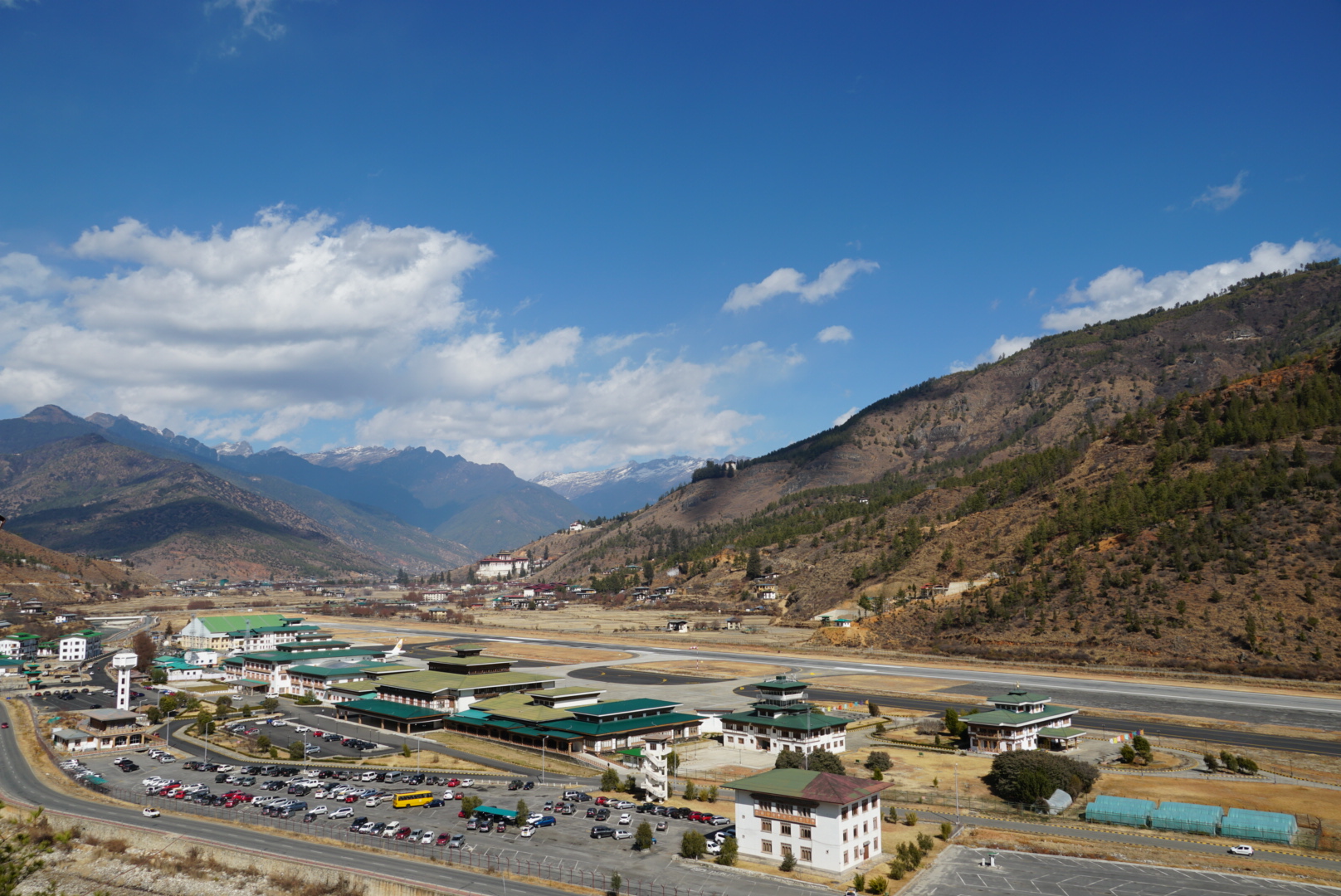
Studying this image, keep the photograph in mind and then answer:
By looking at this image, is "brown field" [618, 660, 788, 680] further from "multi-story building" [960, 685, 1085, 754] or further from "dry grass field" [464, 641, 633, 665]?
"multi-story building" [960, 685, 1085, 754]

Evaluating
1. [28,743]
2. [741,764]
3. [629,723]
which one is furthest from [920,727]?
[28,743]

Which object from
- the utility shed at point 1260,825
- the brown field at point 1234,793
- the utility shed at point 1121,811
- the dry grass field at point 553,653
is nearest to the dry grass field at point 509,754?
the utility shed at point 1121,811

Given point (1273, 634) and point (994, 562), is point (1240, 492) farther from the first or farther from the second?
point (994, 562)

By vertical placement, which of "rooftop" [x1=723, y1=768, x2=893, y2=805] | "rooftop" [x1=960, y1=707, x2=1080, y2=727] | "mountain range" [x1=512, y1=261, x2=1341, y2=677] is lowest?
"rooftop" [x1=960, y1=707, x2=1080, y2=727]

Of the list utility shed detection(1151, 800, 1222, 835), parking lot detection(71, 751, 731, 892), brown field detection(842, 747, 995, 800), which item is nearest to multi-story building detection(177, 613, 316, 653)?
parking lot detection(71, 751, 731, 892)

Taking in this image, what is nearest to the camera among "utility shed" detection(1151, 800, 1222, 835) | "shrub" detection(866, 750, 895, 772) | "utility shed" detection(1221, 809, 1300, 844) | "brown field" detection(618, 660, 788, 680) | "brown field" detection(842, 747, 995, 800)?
"utility shed" detection(1221, 809, 1300, 844)
